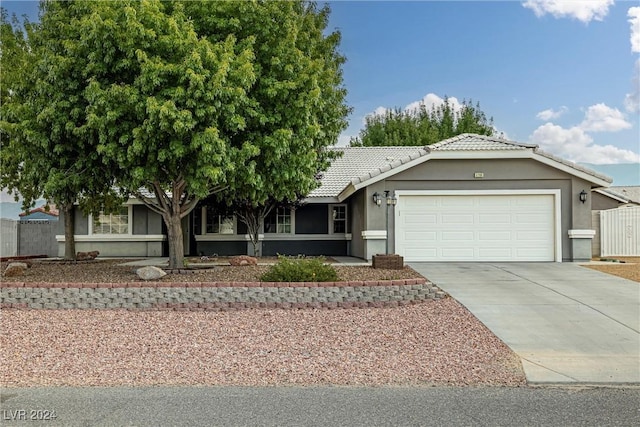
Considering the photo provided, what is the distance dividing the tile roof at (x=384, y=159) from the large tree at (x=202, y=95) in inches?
175

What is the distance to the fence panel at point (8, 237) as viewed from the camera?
21.2m

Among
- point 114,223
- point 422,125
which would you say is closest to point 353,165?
point 114,223

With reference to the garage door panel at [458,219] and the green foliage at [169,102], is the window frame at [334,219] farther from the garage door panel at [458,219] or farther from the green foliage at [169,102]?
the green foliage at [169,102]

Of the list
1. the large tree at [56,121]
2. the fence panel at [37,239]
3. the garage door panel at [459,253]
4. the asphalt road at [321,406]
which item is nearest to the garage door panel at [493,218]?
the garage door panel at [459,253]

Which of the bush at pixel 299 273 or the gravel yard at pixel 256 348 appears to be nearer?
the gravel yard at pixel 256 348

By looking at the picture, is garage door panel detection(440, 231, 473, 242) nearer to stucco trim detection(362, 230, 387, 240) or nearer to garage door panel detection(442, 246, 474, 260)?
garage door panel detection(442, 246, 474, 260)

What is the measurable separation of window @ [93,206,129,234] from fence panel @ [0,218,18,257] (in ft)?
15.0

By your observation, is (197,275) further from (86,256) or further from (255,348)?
(86,256)

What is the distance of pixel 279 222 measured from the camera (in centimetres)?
2016

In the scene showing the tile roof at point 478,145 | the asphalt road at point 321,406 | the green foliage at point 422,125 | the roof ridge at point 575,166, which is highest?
the green foliage at point 422,125

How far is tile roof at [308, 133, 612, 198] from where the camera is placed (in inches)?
583

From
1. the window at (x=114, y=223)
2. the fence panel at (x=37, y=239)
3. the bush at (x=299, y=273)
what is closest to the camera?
the bush at (x=299, y=273)

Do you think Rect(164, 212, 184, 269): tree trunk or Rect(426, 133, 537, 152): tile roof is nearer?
Rect(164, 212, 184, 269): tree trunk

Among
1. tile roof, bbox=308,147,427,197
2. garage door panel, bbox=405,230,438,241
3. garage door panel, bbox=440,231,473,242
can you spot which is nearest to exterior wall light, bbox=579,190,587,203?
garage door panel, bbox=440,231,473,242
